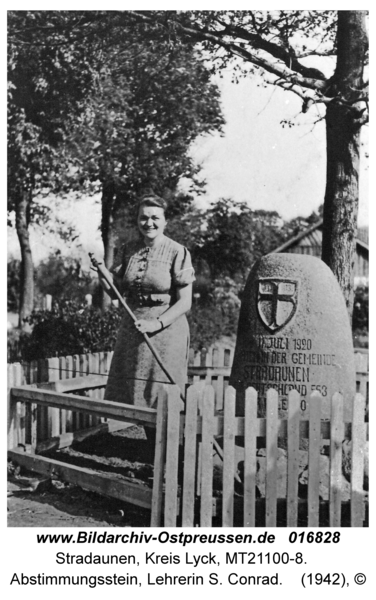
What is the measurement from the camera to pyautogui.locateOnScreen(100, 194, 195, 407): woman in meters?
4.91

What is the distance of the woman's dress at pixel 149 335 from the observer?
492cm

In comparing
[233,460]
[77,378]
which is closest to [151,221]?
[77,378]

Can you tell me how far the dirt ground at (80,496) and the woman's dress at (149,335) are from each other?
2.32ft

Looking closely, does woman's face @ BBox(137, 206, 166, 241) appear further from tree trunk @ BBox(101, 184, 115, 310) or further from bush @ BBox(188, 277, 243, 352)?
tree trunk @ BBox(101, 184, 115, 310)

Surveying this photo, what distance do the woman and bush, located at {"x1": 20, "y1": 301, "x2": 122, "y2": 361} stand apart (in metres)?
4.34

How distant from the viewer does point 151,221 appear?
5.05m

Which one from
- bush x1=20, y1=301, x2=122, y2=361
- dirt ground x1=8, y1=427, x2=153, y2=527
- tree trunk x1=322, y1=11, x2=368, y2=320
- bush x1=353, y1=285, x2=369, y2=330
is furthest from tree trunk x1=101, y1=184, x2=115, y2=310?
bush x1=353, y1=285, x2=369, y2=330

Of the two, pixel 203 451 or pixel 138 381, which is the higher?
pixel 138 381

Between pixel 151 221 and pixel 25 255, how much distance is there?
5105 mm

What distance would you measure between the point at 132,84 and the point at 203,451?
8.70 m
